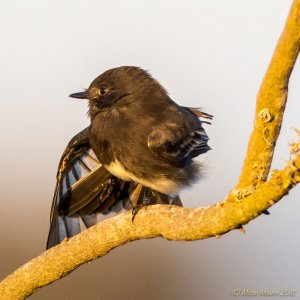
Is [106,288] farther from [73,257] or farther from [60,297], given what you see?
[73,257]

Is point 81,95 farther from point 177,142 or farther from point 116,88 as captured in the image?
point 177,142

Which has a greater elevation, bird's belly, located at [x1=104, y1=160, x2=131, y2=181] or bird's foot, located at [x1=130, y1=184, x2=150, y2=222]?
bird's belly, located at [x1=104, y1=160, x2=131, y2=181]

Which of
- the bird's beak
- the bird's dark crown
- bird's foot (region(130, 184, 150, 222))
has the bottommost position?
bird's foot (region(130, 184, 150, 222))

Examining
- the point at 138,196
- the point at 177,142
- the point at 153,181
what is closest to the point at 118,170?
the point at 153,181

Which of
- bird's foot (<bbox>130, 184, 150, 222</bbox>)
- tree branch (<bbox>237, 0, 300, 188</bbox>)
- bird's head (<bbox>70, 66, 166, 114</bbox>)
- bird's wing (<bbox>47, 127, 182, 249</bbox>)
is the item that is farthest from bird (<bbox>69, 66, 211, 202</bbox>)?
tree branch (<bbox>237, 0, 300, 188</bbox>)

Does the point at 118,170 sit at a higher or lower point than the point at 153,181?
higher

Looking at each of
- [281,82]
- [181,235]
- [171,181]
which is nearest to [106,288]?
[171,181]

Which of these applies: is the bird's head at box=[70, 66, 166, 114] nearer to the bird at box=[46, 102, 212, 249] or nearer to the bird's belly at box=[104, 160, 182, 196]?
the bird at box=[46, 102, 212, 249]
